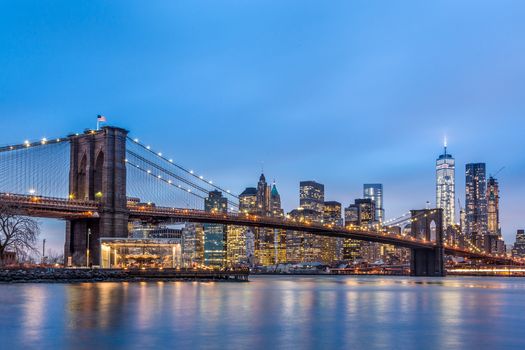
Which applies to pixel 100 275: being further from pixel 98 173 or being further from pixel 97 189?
pixel 98 173

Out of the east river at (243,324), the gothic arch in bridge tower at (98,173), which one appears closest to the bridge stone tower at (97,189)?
the gothic arch in bridge tower at (98,173)

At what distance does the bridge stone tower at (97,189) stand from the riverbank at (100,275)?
6687 mm

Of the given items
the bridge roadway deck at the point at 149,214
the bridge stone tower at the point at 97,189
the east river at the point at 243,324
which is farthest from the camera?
the bridge stone tower at the point at 97,189

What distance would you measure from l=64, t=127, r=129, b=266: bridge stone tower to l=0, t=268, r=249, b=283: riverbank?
669 centimetres

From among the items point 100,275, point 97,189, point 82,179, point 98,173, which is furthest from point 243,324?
point 82,179

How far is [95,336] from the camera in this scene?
2433 cm

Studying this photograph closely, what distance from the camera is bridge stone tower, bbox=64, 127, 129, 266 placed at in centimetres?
7662

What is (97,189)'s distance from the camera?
80438 mm

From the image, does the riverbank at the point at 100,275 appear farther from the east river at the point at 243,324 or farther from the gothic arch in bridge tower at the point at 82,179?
the east river at the point at 243,324

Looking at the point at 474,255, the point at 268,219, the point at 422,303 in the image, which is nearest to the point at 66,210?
the point at 268,219

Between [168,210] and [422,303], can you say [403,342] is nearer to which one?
[422,303]

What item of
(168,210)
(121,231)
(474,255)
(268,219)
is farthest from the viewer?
(474,255)

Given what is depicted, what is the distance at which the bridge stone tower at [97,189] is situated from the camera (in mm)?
76625

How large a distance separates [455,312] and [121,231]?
47.2 meters
